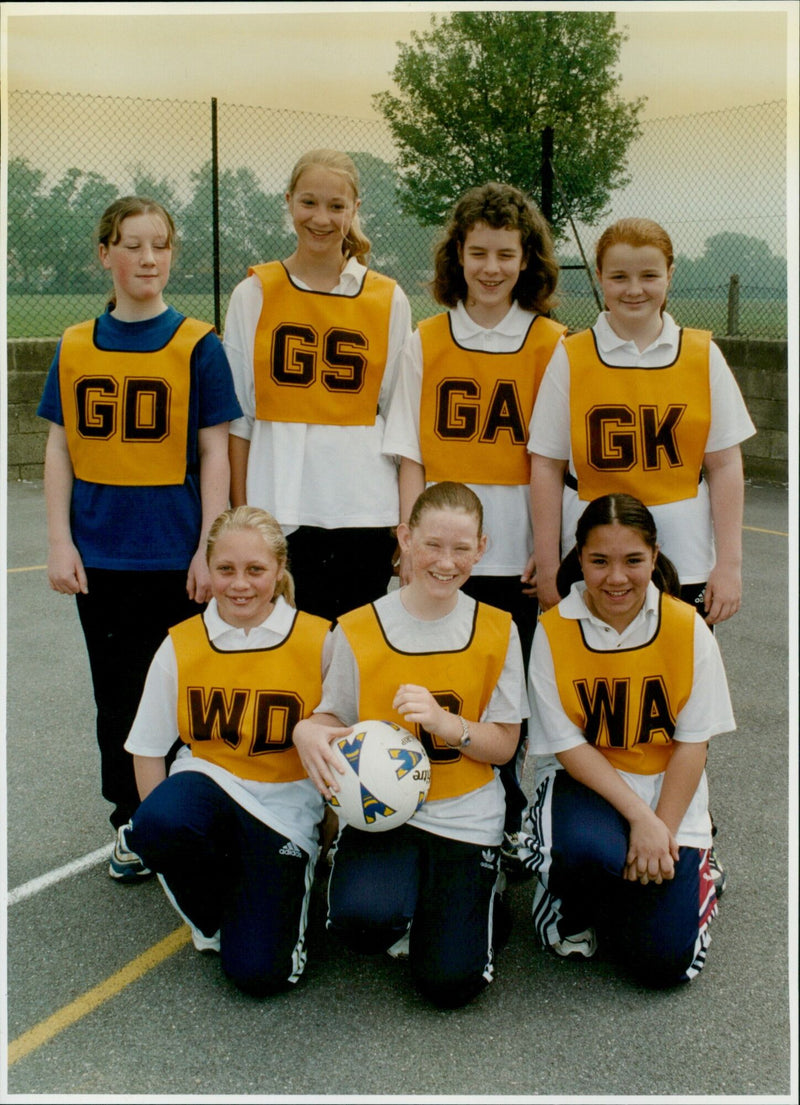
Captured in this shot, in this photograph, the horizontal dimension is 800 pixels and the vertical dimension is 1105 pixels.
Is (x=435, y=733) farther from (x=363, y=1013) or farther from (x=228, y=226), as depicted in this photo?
(x=228, y=226)

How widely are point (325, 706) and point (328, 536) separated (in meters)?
0.61

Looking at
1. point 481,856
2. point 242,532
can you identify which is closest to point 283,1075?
point 481,856

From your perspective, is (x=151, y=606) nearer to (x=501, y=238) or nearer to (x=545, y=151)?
(x=501, y=238)

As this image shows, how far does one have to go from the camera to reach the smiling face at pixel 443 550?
277 centimetres

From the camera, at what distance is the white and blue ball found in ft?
8.75

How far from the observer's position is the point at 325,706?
291 cm

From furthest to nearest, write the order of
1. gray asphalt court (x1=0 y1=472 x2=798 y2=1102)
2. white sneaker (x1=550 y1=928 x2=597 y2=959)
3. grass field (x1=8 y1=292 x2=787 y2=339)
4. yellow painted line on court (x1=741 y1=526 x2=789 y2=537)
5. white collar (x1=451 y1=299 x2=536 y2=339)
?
1. grass field (x1=8 y1=292 x2=787 y2=339)
2. yellow painted line on court (x1=741 y1=526 x2=789 y2=537)
3. white collar (x1=451 y1=299 x2=536 y2=339)
4. white sneaker (x1=550 y1=928 x2=597 y2=959)
5. gray asphalt court (x1=0 y1=472 x2=798 y2=1102)

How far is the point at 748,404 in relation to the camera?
33.6 ft

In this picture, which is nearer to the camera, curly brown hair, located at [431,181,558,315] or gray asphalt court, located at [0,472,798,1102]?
gray asphalt court, located at [0,472,798,1102]

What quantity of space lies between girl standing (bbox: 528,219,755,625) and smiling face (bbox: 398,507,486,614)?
0.40 metres

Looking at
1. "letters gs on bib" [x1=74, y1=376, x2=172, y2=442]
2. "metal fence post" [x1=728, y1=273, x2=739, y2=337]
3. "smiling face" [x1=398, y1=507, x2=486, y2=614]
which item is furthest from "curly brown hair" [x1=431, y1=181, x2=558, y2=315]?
"metal fence post" [x1=728, y1=273, x2=739, y2=337]

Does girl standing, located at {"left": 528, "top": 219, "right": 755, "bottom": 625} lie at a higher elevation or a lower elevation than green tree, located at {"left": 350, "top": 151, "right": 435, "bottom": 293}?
lower

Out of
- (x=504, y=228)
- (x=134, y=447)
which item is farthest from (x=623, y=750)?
(x=134, y=447)

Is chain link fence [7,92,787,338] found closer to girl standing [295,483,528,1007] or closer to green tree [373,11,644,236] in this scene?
green tree [373,11,644,236]
